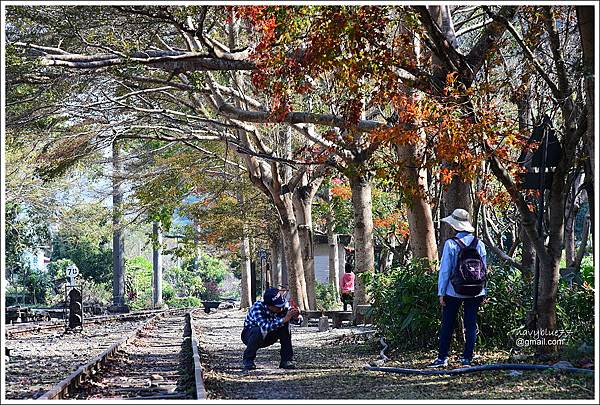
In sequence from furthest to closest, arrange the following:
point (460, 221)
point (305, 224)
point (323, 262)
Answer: point (323, 262), point (305, 224), point (460, 221)

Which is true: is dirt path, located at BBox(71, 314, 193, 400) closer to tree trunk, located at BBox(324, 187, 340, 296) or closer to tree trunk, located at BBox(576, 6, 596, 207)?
tree trunk, located at BBox(576, 6, 596, 207)

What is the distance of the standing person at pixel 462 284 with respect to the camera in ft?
38.9

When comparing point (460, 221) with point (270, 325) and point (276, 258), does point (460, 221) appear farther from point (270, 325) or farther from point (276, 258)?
point (276, 258)

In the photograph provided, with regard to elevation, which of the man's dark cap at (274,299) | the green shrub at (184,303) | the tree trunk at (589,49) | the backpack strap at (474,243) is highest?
the tree trunk at (589,49)

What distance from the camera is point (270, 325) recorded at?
13562mm

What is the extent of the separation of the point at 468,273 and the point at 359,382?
5.95 ft

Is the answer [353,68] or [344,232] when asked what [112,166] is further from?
[353,68]

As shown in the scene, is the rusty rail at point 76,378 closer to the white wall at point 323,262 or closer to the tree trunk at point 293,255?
the tree trunk at point 293,255

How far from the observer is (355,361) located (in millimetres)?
14602

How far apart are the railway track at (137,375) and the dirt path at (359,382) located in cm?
31

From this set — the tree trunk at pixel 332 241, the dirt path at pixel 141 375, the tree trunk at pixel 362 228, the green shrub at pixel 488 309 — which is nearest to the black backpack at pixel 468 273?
the green shrub at pixel 488 309

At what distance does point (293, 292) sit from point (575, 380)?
2116 cm

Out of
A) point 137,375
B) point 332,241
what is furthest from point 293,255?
point 137,375

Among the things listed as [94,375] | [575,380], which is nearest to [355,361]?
[94,375]
